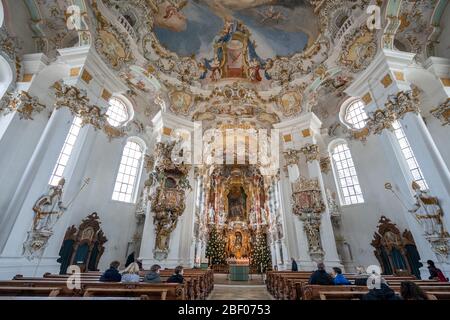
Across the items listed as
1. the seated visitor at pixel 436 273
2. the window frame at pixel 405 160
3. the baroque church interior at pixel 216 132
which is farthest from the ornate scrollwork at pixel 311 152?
the seated visitor at pixel 436 273

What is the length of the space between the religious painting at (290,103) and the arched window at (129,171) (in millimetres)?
8784

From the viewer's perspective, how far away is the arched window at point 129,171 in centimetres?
1109

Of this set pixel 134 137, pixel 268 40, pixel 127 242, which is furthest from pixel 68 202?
pixel 268 40

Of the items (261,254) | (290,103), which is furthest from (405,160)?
→ (261,254)

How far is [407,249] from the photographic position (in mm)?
8656

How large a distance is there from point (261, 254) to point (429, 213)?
12.1 m

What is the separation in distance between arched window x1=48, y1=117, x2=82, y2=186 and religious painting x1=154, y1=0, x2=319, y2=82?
702cm

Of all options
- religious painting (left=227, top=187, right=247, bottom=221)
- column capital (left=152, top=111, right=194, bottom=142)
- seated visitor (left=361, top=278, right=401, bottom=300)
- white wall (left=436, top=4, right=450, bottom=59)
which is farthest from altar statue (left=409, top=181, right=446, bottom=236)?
religious painting (left=227, top=187, right=247, bottom=221)

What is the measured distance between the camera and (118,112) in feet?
39.5

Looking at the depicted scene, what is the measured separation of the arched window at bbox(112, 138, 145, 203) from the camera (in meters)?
11.1

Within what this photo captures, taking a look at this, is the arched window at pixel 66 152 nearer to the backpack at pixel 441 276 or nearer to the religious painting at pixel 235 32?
the religious painting at pixel 235 32

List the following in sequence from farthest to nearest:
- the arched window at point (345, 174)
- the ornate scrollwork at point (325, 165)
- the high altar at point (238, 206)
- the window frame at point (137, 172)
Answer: the high altar at point (238, 206) → the ornate scrollwork at point (325, 165) → the arched window at point (345, 174) → the window frame at point (137, 172)

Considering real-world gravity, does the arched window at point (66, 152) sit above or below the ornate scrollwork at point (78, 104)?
below
